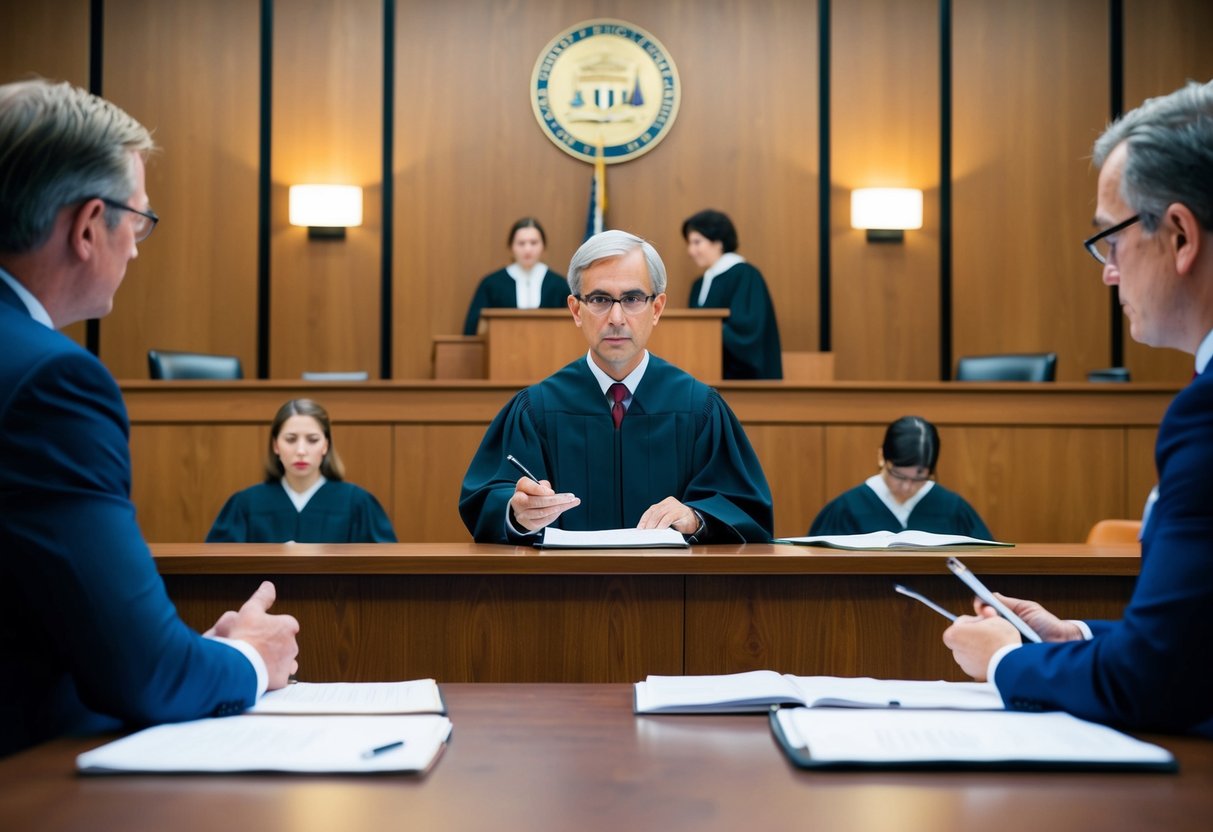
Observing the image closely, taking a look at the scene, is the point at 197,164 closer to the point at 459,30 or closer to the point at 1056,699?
the point at 459,30

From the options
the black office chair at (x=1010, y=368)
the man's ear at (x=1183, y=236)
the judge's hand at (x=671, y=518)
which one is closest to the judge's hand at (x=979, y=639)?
the man's ear at (x=1183, y=236)

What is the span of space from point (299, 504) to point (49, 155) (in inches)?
138

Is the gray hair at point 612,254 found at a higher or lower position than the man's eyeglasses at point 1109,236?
higher

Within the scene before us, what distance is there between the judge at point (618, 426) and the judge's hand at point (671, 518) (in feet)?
0.80

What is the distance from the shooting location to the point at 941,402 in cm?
563

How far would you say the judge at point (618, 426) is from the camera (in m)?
3.09

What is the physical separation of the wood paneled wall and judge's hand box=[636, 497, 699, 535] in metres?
5.43

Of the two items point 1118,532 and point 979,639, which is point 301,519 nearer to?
point 1118,532

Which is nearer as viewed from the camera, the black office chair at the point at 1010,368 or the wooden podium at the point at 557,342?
the wooden podium at the point at 557,342

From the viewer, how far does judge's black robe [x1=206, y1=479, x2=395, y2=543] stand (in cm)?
462

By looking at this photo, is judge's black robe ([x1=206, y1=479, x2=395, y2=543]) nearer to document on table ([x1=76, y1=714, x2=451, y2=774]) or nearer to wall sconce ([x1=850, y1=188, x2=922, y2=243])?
document on table ([x1=76, y1=714, x2=451, y2=774])

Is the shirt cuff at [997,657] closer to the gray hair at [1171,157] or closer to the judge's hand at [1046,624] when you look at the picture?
the judge's hand at [1046,624]

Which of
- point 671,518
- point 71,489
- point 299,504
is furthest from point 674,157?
point 71,489

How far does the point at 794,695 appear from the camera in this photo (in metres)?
1.34
